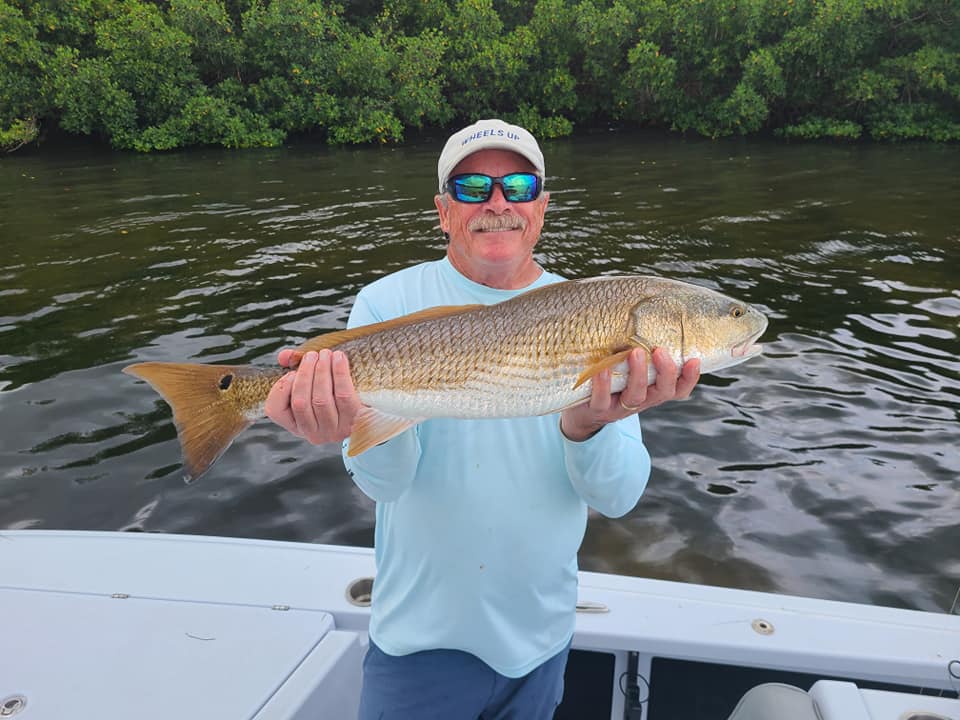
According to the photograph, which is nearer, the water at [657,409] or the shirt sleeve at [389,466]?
the shirt sleeve at [389,466]

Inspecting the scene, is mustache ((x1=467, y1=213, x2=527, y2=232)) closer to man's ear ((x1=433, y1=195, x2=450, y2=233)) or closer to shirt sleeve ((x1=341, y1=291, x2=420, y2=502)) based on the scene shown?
man's ear ((x1=433, y1=195, x2=450, y2=233))

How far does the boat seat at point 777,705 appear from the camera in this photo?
6.09 ft

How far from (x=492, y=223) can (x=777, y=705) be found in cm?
174

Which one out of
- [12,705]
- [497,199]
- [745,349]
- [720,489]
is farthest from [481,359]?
[720,489]

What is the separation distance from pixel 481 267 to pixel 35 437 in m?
5.59

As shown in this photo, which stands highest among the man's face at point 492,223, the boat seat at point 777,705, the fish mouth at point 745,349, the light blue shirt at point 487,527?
the man's face at point 492,223

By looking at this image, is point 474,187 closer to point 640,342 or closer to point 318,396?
point 640,342

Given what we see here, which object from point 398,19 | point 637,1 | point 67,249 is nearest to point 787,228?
point 67,249

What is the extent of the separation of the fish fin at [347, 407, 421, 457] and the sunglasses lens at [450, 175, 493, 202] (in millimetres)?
843

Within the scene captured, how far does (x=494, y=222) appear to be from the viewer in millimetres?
2381

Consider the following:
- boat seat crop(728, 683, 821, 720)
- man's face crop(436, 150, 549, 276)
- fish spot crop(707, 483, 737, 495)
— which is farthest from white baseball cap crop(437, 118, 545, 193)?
fish spot crop(707, 483, 737, 495)

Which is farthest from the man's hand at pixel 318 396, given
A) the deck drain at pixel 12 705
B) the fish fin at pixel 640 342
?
the deck drain at pixel 12 705

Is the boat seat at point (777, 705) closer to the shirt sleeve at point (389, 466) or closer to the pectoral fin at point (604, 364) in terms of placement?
the pectoral fin at point (604, 364)

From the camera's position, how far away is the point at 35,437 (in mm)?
6117
